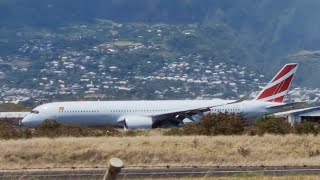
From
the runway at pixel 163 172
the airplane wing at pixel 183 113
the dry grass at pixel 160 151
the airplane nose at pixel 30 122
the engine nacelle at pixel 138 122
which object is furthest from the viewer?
the airplane nose at pixel 30 122

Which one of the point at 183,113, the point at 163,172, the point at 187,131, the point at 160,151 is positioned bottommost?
the point at 163,172

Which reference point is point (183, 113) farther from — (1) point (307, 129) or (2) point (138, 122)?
(1) point (307, 129)

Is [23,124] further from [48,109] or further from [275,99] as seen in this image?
[275,99]

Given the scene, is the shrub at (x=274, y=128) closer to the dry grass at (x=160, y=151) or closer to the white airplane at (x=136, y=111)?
the dry grass at (x=160, y=151)

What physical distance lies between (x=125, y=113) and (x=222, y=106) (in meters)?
6.62

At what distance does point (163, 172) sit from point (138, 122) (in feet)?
123

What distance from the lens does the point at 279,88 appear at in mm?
71062

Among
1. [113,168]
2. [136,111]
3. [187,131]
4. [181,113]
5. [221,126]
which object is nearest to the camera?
[113,168]

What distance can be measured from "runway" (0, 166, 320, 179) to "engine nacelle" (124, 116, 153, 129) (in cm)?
3428

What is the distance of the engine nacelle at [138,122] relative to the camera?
209 ft

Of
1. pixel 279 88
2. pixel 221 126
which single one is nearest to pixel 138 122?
pixel 279 88

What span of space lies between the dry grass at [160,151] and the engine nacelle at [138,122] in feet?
80.5

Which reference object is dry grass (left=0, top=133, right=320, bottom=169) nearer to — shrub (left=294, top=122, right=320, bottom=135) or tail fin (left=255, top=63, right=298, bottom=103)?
shrub (left=294, top=122, right=320, bottom=135)

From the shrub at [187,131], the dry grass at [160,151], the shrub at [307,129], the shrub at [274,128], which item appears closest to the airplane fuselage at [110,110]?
the shrub at [187,131]
